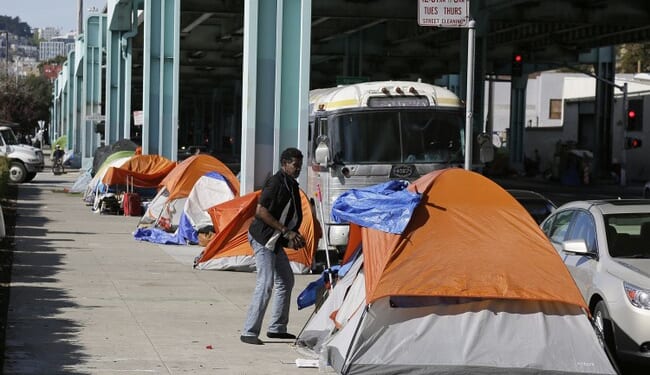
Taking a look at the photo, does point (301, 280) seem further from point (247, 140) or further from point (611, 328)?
point (611, 328)

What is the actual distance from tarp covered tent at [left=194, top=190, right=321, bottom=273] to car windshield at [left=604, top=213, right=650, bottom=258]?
24.3ft

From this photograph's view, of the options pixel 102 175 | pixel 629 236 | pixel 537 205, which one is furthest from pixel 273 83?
pixel 102 175

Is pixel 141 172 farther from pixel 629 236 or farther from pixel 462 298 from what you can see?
pixel 462 298

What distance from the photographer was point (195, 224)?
24.0 m

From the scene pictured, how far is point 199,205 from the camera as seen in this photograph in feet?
78.9

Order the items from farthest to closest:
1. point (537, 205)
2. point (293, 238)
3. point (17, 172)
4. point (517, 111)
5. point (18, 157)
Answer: point (517, 111)
point (17, 172)
point (18, 157)
point (537, 205)
point (293, 238)

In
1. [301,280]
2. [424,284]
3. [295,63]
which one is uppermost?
[295,63]

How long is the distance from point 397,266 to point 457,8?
5.82m

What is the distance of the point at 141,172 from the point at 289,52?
1139 centimetres

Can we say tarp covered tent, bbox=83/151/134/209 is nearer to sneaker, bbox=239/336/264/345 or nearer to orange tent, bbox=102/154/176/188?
orange tent, bbox=102/154/176/188

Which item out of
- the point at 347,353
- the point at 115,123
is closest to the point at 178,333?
the point at 347,353

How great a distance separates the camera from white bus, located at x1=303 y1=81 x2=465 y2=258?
20656 mm

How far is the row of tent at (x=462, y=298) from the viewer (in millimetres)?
10203

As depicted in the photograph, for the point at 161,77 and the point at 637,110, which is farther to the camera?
the point at 637,110
